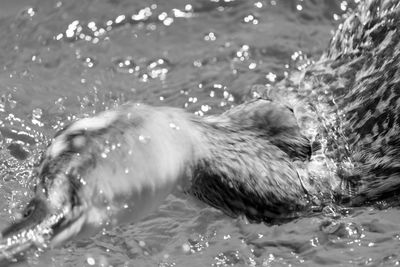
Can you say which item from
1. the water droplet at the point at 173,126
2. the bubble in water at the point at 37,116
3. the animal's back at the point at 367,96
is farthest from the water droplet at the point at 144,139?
the bubble in water at the point at 37,116

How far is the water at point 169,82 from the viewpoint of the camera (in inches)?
186

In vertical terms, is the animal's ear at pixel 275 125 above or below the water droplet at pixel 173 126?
below

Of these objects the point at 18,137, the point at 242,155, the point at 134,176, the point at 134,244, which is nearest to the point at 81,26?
the point at 18,137

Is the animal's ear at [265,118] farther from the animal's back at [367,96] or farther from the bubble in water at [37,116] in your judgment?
the bubble in water at [37,116]

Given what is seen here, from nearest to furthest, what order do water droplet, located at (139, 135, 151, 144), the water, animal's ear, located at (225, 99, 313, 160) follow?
water droplet, located at (139, 135, 151, 144) → animal's ear, located at (225, 99, 313, 160) → the water

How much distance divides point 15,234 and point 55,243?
17 centimetres

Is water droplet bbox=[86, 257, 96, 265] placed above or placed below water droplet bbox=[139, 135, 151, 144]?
below

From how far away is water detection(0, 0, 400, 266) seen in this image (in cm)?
473

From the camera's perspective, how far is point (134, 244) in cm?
485

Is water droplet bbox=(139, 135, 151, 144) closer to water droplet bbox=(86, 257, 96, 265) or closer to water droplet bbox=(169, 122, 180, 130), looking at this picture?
water droplet bbox=(169, 122, 180, 130)

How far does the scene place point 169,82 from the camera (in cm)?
602

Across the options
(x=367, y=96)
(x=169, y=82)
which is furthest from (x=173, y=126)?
(x=169, y=82)

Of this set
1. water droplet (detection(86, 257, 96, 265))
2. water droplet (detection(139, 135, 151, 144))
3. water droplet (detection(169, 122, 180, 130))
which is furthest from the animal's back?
water droplet (detection(86, 257, 96, 265))

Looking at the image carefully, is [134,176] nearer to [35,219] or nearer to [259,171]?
[35,219]
